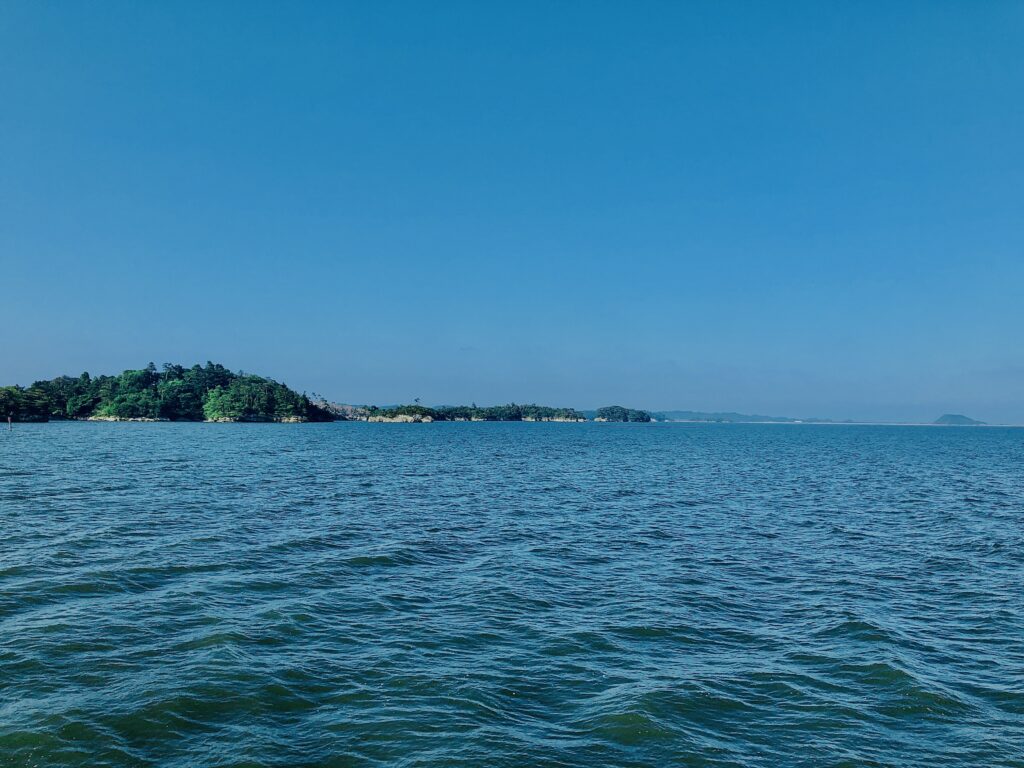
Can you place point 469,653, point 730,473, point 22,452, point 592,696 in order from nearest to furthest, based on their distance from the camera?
point 592,696
point 469,653
point 730,473
point 22,452

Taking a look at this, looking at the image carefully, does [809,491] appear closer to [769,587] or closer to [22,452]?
[769,587]

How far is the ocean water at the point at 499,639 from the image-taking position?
12.5m

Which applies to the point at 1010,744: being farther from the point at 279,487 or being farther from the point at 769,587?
the point at 279,487

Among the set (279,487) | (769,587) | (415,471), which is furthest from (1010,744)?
(415,471)

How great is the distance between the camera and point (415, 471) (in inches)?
2960

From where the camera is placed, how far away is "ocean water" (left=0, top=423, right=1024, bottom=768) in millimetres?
12484

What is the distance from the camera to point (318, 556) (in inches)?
1109

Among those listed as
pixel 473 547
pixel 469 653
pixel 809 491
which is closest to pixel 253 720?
pixel 469 653

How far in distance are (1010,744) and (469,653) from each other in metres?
12.1

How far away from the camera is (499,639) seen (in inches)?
716

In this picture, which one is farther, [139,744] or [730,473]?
[730,473]

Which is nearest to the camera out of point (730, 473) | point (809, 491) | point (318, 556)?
point (318, 556)

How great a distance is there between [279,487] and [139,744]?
146 feet

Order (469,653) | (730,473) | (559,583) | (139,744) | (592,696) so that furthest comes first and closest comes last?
1. (730,473)
2. (559,583)
3. (469,653)
4. (592,696)
5. (139,744)
